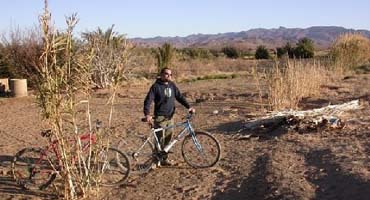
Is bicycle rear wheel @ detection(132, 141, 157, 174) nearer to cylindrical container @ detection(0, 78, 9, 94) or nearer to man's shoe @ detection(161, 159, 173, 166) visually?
man's shoe @ detection(161, 159, 173, 166)

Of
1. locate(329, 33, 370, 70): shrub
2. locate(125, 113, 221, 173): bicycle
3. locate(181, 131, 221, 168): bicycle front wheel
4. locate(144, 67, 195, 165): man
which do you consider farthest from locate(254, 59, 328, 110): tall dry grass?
locate(329, 33, 370, 70): shrub

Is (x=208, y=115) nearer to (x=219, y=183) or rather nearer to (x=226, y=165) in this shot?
(x=226, y=165)

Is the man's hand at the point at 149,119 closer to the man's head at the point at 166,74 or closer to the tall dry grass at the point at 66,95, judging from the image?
the man's head at the point at 166,74

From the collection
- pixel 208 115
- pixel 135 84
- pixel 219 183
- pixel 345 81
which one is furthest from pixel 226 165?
pixel 135 84

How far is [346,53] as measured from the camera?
78.9 ft

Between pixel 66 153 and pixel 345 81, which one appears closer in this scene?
pixel 66 153

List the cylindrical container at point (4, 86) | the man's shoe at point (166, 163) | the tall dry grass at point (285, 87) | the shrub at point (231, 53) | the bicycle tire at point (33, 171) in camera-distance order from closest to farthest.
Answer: the bicycle tire at point (33, 171), the man's shoe at point (166, 163), the tall dry grass at point (285, 87), the cylindrical container at point (4, 86), the shrub at point (231, 53)

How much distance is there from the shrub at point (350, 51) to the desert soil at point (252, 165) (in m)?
9.33

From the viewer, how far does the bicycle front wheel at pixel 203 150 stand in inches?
343

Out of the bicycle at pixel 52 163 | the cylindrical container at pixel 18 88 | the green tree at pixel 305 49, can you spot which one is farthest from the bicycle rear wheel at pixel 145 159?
the green tree at pixel 305 49

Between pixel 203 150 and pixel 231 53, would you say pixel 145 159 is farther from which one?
pixel 231 53

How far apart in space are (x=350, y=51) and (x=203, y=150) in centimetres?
1736

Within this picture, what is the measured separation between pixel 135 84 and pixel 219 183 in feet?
54.4

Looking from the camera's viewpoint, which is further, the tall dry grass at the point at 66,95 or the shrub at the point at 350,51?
the shrub at the point at 350,51
